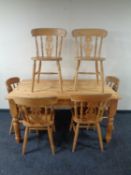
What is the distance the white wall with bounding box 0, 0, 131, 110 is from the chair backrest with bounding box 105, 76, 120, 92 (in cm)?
31

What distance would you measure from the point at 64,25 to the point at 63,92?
122 centimetres

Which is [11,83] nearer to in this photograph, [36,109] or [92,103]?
[36,109]

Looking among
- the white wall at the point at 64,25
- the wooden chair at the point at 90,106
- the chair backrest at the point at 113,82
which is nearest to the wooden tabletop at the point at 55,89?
the chair backrest at the point at 113,82

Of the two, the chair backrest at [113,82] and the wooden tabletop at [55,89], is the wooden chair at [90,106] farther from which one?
the chair backrest at [113,82]

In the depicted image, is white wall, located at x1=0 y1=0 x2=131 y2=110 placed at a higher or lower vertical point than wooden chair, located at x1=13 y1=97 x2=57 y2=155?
higher

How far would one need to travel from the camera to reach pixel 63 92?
2.55 metres

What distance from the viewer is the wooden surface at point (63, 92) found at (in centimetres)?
240

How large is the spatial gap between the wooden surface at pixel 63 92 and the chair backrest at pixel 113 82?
0.12 metres

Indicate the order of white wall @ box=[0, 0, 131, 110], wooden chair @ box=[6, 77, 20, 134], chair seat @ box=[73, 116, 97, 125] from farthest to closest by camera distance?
white wall @ box=[0, 0, 131, 110] < wooden chair @ box=[6, 77, 20, 134] < chair seat @ box=[73, 116, 97, 125]

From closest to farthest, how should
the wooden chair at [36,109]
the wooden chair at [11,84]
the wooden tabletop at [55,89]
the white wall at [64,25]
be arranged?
the wooden chair at [36,109], the wooden tabletop at [55,89], the wooden chair at [11,84], the white wall at [64,25]

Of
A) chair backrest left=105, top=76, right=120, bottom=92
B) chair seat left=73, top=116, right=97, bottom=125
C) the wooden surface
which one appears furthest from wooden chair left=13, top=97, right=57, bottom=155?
chair backrest left=105, top=76, right=120, bottom=92

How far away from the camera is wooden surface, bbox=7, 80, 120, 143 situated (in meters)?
2.40

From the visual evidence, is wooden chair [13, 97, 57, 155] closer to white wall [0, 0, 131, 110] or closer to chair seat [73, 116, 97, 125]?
chair seat [73, 116, 97, 125]

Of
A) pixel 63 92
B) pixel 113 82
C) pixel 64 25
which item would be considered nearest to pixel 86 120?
pixel 63 92
